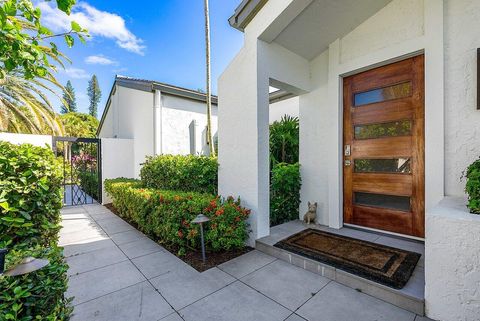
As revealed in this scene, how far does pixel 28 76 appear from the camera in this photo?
215cm

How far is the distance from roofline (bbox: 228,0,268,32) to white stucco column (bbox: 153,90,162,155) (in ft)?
13.6

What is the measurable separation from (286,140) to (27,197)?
17.0 ft

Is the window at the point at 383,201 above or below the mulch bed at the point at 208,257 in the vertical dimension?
above

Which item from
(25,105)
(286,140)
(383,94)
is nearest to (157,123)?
(25,105)

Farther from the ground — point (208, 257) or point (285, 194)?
point (285, 194)

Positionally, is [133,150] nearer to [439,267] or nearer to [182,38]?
[182,38]

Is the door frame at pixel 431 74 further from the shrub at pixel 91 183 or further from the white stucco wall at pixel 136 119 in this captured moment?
the shrub at pixel 91 183

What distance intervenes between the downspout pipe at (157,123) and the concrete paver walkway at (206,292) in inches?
162

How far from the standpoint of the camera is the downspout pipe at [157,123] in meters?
7.36

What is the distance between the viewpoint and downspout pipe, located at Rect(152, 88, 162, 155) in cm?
736

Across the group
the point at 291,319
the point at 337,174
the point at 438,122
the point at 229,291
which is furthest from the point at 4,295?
the point at 438,122

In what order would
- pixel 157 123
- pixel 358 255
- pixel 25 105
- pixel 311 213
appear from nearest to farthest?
1. pixel 358 255
2. pixel 311 213
3. pixel 25 105
4. pixel 157 123

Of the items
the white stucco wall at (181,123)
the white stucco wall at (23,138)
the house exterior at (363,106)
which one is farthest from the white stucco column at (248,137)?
the white stucco wall at (23,138)

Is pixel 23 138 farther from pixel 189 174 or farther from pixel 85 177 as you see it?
pixel 189 174
